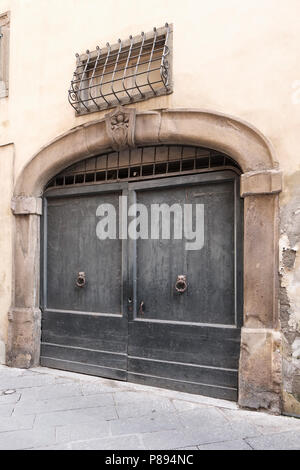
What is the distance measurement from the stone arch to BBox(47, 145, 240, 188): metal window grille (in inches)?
5.5

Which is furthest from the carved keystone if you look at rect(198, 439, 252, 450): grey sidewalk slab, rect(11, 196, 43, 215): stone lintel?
rect(198, 439, 252, 450): grey sidewalk slab

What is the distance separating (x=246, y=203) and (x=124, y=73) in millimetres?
2249

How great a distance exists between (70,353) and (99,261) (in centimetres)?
131

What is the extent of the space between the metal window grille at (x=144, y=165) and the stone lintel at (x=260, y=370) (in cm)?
175

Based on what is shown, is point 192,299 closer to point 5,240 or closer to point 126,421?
point 126,421

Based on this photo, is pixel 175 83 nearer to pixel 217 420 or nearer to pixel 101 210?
pixel 101 210

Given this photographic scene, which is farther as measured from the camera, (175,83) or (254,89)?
(175,83)

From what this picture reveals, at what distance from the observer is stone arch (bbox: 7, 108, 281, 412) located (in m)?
3.60

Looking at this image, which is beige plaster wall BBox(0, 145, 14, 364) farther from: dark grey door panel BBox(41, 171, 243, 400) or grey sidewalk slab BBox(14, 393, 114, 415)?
grey sidewalk slab BBox(14, 393, 114, 415)

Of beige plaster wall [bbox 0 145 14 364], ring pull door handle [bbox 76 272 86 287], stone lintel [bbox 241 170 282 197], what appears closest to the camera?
stone lintel [bbox 241 170 282 197]

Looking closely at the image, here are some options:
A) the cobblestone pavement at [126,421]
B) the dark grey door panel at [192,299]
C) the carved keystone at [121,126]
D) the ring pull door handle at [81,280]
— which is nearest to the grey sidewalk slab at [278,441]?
the cobblestone pavement at [126,421]
